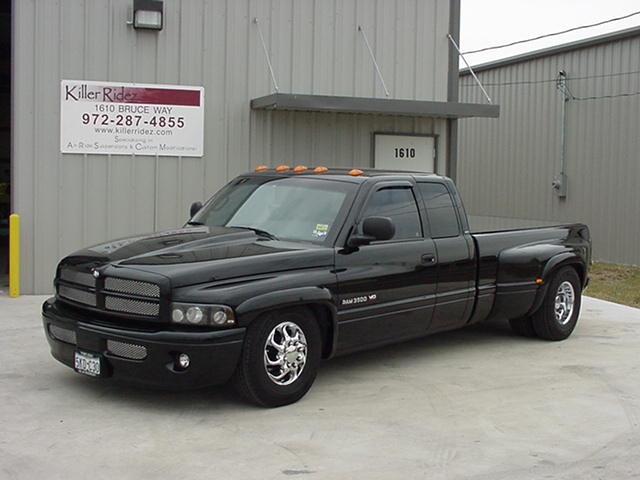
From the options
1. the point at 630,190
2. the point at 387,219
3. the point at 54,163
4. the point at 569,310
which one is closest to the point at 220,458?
the point at 387,219

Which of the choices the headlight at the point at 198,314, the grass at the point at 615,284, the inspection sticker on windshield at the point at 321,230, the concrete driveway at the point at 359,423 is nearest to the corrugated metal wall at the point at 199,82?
the grass at the point at 615,284

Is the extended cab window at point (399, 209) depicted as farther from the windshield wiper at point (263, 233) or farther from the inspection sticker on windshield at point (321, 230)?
the windshield wiper at point (263, 233)

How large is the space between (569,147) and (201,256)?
592 inches

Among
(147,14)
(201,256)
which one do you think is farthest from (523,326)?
(147,14)

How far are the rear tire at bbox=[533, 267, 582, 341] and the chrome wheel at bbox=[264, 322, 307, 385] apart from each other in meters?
3.55

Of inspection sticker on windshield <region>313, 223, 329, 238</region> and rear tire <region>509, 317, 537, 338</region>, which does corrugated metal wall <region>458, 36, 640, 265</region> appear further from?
inspection sticker on windshield <region>313, 223, 329, 238</region>

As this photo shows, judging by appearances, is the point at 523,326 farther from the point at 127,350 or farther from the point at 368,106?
the point at 127,350

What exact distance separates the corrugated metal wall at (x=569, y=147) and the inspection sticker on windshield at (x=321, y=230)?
1221 cm

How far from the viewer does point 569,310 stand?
366 inches

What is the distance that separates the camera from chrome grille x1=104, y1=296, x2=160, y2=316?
5.96 metres

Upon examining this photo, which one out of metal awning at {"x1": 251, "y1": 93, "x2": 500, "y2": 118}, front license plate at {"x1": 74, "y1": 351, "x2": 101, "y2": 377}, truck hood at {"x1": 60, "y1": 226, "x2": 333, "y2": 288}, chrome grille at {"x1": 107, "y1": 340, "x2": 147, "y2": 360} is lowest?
front license plate at {"x1": 74, "y1": 351, "x2": 101, "y2": 377}

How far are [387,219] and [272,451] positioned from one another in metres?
2.20

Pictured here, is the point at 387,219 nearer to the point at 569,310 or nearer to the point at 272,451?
the point at 272,451

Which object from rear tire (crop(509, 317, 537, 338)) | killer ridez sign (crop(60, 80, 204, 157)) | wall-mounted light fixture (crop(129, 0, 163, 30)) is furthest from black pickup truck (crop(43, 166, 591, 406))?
wall-mounted light fixture (crop(129, 0, 163, 30))
